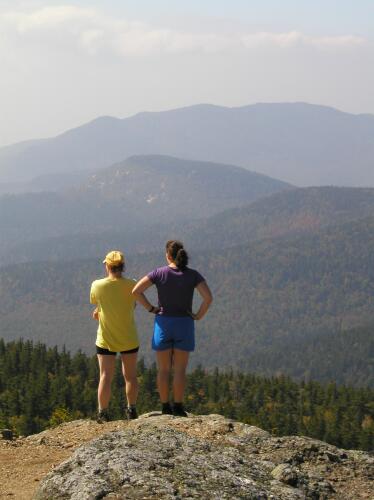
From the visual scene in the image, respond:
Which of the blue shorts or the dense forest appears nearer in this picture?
the blue shorts

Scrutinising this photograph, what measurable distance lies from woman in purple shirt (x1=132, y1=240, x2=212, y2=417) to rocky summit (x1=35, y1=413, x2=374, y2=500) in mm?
2895

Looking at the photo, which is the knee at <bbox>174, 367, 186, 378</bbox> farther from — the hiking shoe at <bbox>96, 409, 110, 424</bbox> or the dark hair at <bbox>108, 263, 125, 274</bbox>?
the dark hair at <bbox>108, 263, 125, 274</bbox>

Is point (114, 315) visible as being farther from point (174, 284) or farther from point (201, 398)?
point (201, 398)

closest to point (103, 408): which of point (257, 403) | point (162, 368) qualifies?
point (162, 368)

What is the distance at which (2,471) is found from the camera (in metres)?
12.6

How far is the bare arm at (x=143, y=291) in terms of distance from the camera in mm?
15523

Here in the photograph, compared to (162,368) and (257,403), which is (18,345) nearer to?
(257,403)

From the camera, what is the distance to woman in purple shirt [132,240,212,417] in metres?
15.7

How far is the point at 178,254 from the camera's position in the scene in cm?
1561

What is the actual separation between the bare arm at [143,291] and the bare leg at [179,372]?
1165mm

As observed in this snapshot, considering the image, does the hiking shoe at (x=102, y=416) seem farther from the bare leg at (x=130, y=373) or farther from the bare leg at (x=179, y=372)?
the bare leg at (x=179, y=372)

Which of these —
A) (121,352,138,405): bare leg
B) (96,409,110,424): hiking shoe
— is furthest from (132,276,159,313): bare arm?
(96,409,110,424): hiking shoe

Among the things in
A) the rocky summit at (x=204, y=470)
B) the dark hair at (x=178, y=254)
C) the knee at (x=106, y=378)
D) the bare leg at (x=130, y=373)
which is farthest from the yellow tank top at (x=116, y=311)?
the rocky summit at (x=204, y=470)

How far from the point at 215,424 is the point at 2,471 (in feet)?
14.4
